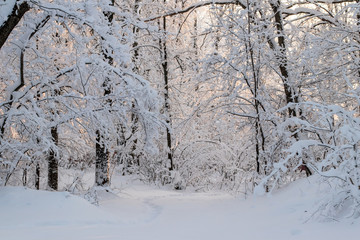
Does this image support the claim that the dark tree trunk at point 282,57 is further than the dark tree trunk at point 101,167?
No

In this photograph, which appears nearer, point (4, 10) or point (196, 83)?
point (4, 10)

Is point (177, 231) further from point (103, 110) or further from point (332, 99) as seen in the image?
point (332, 99)

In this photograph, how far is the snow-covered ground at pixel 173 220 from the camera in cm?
451

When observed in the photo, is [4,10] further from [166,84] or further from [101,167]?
[166,84]

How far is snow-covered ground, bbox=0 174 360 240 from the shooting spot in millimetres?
4512

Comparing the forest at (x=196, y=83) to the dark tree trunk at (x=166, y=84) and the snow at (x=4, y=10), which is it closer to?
the snow at (x=4, y=10)

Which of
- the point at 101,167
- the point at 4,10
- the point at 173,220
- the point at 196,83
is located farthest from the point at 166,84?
the point at 4,10

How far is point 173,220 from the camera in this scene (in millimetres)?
6145

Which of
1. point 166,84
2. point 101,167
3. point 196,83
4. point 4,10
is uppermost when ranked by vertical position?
point 166,84

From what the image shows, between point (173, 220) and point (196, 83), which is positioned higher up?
point (196, 83)

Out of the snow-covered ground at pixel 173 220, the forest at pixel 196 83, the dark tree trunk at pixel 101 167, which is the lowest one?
the snow-covered ground at pixel 173 220

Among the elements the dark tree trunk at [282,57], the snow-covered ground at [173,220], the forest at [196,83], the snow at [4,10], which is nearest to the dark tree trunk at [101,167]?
the forest at [196,83]

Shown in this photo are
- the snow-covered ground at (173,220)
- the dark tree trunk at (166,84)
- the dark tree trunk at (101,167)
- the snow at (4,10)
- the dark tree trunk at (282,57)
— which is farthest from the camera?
the dark tree trunk at (166,84)

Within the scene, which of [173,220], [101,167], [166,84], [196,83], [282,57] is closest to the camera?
[173,220]
